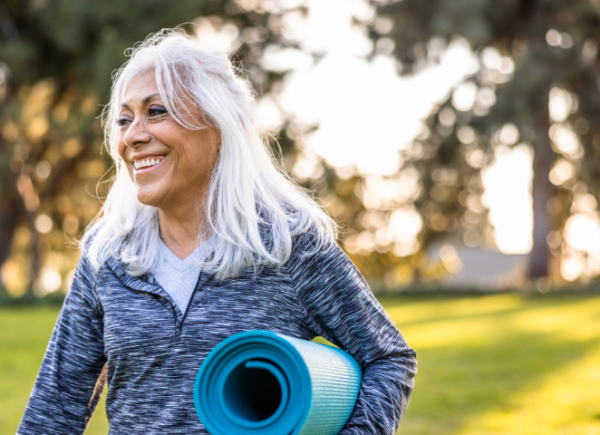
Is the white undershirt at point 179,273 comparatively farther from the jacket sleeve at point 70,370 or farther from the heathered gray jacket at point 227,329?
the jacket sleeve at point 70,370

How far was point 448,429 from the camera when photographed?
17.1 feet

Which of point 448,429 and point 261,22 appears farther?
point 261,22

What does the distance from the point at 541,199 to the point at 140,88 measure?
20.7 metres

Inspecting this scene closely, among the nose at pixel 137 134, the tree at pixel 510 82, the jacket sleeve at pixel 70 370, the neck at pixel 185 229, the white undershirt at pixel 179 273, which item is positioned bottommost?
the jacket sleeve at pixel 70 370

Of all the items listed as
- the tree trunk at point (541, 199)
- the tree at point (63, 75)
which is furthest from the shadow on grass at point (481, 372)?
the tree trunk at point (541, 199)

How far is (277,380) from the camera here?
1.61 m

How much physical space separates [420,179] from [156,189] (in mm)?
20245

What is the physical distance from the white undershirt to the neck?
3cm

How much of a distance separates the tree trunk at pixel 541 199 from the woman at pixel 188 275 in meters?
19.4

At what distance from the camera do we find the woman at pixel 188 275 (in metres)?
1.80

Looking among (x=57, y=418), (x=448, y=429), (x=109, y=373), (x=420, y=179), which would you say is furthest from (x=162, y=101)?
(x=420, y=179)

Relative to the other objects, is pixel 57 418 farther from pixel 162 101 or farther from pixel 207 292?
pixel 162 101

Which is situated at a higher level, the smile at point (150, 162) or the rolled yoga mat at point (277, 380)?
the smile at point (150, 162)

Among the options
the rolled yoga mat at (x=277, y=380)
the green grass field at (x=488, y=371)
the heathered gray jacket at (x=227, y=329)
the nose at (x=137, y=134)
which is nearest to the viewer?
the rolled yoga mat at (x=277, y=380)
